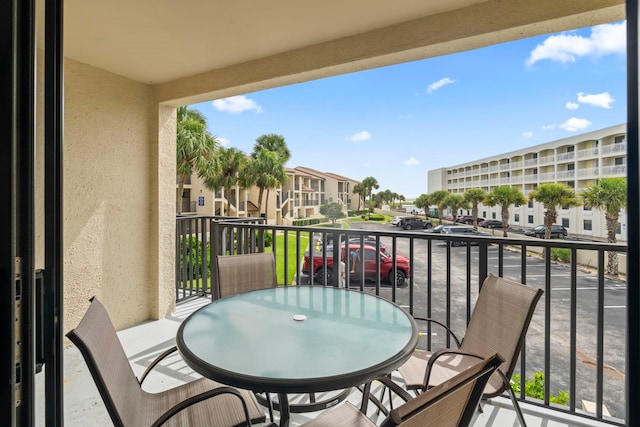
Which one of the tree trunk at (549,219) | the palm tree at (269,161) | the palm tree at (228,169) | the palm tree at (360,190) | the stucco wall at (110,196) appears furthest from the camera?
the palm tree at (360,190)

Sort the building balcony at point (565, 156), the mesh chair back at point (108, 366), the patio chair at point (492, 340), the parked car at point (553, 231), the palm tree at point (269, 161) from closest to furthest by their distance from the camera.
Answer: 1. the mesh chair back at point (108, 366)
2. the patio chair at point (492, 340)
3. the parked car at point (553, 231)
4. the building balcony at point (565, 156)
5. the palm tree at point (269, 161)

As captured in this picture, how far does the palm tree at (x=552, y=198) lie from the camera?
1088 centimetres

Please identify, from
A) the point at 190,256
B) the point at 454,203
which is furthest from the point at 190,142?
the point at 454,203

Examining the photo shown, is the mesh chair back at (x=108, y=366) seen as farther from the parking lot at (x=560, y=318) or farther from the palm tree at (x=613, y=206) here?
the parking lot at (x=560, y=318)

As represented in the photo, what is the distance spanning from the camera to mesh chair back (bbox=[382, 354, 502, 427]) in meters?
0.75

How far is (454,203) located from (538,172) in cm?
522

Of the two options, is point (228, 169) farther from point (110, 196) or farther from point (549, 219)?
point (110, 196)

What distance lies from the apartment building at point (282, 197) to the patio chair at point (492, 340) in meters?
16.9

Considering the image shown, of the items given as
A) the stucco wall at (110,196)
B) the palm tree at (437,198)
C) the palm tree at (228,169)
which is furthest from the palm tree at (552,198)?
the palm tree at (228,169)

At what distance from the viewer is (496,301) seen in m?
1.84

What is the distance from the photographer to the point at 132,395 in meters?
1.37

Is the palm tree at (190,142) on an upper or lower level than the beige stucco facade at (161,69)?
upper

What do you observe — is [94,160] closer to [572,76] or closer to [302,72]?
[302,72]
